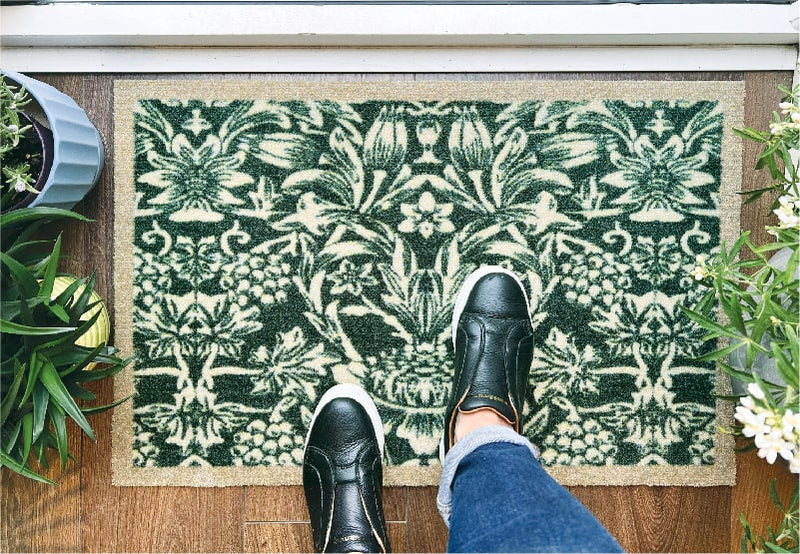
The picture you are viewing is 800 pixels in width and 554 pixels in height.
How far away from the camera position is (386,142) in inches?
42.3

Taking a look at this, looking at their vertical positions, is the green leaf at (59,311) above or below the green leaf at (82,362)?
above

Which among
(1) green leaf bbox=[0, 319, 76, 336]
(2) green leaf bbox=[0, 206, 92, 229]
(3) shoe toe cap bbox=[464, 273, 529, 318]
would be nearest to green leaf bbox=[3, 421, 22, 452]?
(1) green leaf bbox=[0, 319, 76, 336]

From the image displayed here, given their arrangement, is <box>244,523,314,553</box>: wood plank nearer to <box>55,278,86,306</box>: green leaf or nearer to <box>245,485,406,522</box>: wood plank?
<box>245,485,406,522</box>: wood plank

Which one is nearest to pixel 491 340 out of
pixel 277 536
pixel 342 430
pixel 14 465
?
pixel 342 430

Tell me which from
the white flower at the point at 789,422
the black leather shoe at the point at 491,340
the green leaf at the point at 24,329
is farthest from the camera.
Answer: the black leather shoe at the point at 491,340

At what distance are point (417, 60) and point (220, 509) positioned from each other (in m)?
0.93

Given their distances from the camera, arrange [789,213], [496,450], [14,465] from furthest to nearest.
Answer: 1. [496,450]
2. [14,465]
3. [789,213]

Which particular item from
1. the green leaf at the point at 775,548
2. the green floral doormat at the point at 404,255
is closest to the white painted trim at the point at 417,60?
the green floral doormat at the point at 404,255

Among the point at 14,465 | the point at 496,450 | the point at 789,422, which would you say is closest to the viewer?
the point at 789,422

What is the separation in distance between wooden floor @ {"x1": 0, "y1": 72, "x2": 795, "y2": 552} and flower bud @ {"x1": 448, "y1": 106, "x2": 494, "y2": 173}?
50 centimetres

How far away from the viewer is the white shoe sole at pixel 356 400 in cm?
106

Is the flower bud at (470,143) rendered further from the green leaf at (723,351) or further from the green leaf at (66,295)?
the green leaf at (66,295)

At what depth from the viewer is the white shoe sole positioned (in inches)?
41.9

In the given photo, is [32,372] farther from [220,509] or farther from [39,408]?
[220,509]
